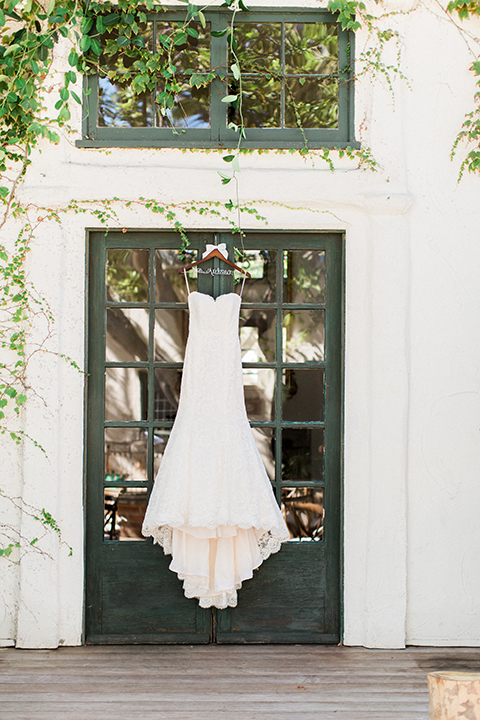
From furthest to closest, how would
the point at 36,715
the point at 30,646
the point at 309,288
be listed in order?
1. the point at 309,288
2. the point at 30,646
3. the point at 36,715

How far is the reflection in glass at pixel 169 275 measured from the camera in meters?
3.21

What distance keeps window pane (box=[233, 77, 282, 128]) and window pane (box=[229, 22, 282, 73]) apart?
7 centimetres

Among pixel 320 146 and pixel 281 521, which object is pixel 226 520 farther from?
pixel 320 146

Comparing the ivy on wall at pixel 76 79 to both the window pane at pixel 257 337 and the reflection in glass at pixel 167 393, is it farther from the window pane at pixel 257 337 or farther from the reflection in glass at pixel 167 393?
the reflection in glass at pixel 167 393

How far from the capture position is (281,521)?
9.77ft

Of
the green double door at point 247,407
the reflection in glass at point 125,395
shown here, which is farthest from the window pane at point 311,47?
the reflection in glass at point 125,395

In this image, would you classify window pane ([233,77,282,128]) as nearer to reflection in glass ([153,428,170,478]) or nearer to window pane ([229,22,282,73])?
window pane ([229,22,282,73])

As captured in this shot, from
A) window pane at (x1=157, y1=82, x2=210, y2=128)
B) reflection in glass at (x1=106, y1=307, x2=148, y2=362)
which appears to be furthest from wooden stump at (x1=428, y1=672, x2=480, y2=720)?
window pane at (x1=157, y1=82, x2=210, y2=128)

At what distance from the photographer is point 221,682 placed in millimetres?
2719

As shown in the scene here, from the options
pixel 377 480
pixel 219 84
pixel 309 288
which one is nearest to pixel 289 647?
pixel 377 480

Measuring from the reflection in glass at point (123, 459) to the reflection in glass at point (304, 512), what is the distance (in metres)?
0.81

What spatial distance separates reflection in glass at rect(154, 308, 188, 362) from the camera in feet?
10.5

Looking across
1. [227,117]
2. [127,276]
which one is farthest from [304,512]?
[227,117]

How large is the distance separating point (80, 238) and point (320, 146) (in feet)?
4.63
